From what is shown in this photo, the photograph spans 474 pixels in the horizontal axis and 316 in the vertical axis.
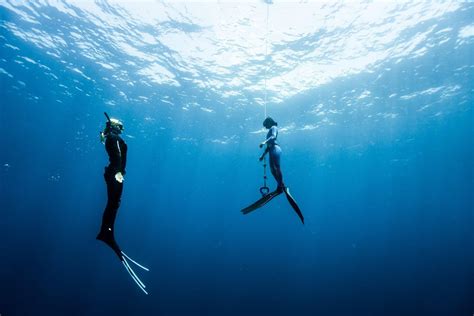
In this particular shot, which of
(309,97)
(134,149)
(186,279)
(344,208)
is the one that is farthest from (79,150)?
(344,208)

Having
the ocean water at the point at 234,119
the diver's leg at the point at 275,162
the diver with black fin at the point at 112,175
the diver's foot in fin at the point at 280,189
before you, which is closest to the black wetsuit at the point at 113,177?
the diver with black fin at the point at 112,175

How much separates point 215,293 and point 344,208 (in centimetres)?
7548

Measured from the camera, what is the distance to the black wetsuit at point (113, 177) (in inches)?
140

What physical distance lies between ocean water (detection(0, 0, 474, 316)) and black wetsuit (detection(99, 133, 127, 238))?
1113cm

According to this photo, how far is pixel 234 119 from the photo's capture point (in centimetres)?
2908

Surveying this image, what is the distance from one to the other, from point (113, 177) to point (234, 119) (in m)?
25.7

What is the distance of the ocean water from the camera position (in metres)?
14.7

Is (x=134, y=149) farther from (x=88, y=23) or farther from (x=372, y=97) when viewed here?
(x=372, y=97)

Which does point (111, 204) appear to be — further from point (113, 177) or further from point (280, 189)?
point (280, 189)

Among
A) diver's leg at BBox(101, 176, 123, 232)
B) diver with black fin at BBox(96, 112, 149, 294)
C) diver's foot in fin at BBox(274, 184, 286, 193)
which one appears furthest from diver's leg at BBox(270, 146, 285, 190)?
diver's leg at BBox(101, 176, 123, 232)

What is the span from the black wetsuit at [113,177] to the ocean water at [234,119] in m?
11.1

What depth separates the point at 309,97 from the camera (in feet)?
77.9

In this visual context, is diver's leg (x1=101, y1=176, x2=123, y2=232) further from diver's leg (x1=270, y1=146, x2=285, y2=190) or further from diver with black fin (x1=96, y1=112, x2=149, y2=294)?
diver's leg (x1=270, y1=146, x2=285, y2=190)

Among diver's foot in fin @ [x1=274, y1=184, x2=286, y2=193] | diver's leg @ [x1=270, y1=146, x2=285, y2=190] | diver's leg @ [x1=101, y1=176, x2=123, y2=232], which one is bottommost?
diver's leg @ [x1=101, y1=176, x2=123, y2=232]
